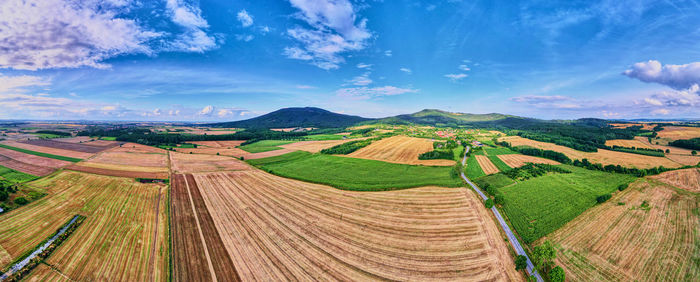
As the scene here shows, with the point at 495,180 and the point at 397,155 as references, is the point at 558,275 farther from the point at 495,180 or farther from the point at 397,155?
the point at 397,155

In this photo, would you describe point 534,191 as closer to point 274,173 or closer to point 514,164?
point 514,164

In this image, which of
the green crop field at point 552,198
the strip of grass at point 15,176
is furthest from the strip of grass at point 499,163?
the strip of grass at point 15,176

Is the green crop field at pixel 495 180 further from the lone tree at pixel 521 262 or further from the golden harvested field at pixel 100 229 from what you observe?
the golden harvested field at pixel 100 229

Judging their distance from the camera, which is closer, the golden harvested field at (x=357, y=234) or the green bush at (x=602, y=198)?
the golden harvested field at (x=357, y=234)

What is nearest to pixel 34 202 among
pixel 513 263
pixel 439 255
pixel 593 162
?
pixel 439 255

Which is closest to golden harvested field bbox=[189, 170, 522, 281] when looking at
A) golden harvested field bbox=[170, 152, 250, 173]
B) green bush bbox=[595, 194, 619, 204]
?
golden harvested field bbox=[170, 152, 250, 173]

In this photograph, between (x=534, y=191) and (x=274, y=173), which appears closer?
(x=534, y=191)

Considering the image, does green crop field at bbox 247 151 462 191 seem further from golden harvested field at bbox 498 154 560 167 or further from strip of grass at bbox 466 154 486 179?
golden harvested field at bbox 498 154 560 167
